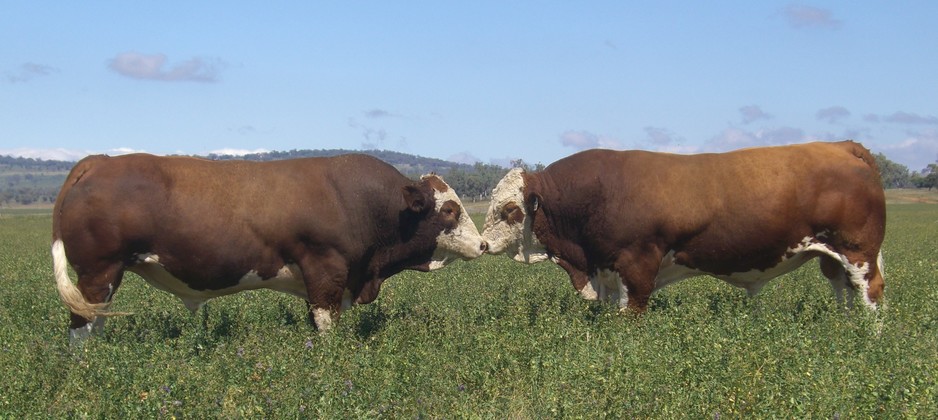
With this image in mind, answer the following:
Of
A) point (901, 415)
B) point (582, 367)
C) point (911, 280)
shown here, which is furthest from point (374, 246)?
point (911, 280)

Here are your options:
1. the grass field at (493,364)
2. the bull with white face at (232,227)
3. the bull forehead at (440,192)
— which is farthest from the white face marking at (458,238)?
the grass field at (493,364)

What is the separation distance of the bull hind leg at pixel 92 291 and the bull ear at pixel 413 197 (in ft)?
10.4

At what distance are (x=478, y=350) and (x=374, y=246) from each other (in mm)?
2562

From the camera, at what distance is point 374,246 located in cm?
1049

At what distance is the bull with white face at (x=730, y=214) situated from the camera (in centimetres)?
1003

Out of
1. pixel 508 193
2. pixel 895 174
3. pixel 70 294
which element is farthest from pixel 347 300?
pixel 895 174

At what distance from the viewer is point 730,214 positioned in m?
10.1

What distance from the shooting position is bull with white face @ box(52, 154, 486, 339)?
9.17m

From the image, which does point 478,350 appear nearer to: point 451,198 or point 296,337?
point 296,337

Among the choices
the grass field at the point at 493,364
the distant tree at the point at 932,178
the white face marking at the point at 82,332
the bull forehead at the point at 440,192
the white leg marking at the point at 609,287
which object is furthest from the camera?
the distant tree at the point at 932,178

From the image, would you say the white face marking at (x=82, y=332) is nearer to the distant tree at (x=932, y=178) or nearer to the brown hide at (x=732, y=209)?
the brown hide at (x=732, y=209)

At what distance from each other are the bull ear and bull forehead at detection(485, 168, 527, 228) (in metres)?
1.02

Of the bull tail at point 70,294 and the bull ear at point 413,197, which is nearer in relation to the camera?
the bull tail at point 70,294

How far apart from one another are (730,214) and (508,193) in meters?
2.61
